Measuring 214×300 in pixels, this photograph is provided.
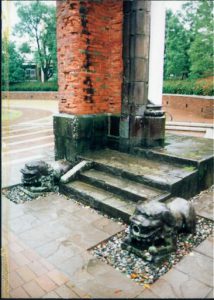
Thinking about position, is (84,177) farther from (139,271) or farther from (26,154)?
(26,154)

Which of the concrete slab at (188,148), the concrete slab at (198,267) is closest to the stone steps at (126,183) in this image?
the concrete slab at (188,148)

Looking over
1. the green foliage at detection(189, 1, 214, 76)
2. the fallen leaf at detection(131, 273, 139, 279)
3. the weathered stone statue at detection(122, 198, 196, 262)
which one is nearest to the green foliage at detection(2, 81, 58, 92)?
the green foliage at detection(189, 1, 214, 76)

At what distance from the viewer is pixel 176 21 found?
88.9 feet

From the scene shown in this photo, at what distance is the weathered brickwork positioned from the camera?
6.08 m

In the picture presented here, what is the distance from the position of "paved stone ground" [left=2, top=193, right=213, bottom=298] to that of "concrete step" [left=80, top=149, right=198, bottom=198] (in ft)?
3.33

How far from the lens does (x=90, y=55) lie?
6.36 m

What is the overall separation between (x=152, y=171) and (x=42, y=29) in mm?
29910

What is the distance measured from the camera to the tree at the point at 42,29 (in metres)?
27.1

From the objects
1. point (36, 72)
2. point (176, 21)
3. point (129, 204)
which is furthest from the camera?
point (36, 72)

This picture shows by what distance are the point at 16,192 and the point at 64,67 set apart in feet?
9.62

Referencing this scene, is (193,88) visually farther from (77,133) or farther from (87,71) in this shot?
(77,133)

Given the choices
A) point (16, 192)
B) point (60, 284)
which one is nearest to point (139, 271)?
point (60, 284)

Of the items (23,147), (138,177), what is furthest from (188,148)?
(23,147)

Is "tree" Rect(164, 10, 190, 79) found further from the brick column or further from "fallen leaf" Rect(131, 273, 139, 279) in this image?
"fallen leaf" Rect(131, 273, 139, 279)
